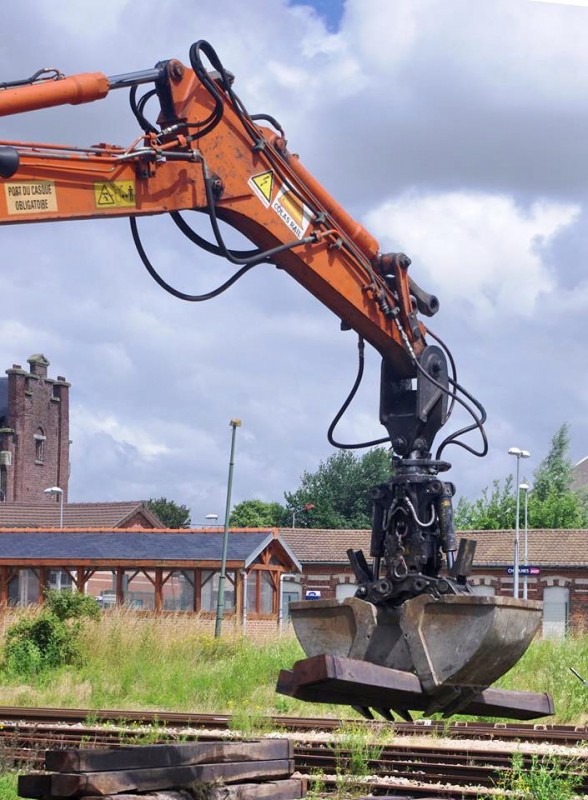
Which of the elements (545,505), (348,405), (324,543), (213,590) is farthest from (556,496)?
(348,405)

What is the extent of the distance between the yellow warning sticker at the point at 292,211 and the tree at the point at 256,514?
77.9 meters

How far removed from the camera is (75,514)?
57125 millimetres

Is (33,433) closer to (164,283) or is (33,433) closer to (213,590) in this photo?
(213,590)

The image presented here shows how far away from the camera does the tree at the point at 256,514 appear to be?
3455 inches

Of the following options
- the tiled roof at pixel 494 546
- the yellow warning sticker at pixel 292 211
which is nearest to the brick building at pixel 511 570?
the tiled roof at pixel 494 546

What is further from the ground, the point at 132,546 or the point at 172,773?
the point at 132,546

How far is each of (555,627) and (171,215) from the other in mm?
34410

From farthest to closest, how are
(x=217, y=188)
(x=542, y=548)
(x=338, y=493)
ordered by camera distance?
(x=338, y=493)
(x=542, y=548)
(x=217, y=188)

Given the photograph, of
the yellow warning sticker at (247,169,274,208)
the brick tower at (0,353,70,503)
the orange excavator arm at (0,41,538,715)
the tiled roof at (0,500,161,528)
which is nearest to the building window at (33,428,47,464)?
the brick tower at (0,353,70,503)

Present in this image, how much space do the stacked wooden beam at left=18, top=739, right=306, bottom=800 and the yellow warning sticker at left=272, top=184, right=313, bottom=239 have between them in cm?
361

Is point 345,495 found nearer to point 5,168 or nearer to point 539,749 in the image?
point 539,749

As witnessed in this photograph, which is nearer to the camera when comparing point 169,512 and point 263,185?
point 263,185

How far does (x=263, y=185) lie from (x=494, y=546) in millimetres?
35916

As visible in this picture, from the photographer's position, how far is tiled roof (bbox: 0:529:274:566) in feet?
107
